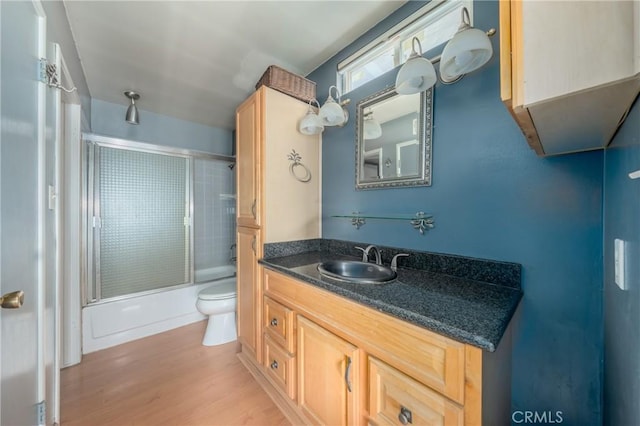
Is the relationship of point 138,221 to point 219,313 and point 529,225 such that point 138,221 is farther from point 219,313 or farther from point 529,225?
point 529,225

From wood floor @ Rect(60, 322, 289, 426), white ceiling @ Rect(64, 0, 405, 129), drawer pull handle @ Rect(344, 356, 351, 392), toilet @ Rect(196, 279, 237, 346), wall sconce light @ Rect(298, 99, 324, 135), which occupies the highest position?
white ceiling @ Rect(64, 0, 405, 129)

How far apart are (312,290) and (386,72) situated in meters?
1.43

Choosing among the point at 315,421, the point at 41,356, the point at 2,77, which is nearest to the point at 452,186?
the point at 315,421

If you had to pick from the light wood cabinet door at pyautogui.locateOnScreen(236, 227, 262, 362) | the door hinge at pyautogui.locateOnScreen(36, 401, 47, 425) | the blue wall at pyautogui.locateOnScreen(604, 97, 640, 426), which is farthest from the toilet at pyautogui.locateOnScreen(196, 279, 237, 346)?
the blue wall at pyautogui.locateOnScreen(604, 97, 640, 426)

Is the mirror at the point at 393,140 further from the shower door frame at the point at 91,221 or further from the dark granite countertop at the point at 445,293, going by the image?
the shower door frame at the point at 91,221

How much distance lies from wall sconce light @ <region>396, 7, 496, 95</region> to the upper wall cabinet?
41 centimetres

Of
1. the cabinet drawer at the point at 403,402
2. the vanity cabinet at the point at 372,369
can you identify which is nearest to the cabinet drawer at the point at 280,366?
the vanity cabinet at the point at 372,369

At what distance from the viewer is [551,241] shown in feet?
3.08

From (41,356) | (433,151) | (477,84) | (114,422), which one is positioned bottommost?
(114,422)

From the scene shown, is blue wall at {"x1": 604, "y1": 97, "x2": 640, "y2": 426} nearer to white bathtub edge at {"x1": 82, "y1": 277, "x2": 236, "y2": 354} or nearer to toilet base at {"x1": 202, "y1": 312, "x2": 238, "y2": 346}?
toilet base at {"x1": 202, "y1": 312, "x2": 238, "y2": 346}

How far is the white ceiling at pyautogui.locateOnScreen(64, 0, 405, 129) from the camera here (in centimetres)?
141

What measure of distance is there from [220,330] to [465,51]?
2.56 m

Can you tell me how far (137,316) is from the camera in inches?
87.6

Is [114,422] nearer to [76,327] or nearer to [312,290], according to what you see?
[76,327]
